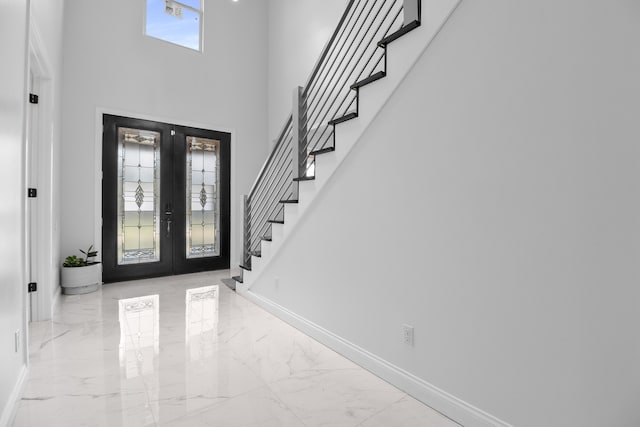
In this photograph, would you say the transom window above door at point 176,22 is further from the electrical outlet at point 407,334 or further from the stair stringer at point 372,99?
the electrical outlet at point 407,334

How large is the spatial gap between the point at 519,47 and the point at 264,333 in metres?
2.78

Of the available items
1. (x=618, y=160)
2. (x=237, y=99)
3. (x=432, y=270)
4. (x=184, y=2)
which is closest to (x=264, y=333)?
(x=432, y=270)

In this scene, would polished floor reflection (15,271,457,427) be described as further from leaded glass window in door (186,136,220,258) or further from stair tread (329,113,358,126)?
leaded glass window in door (186,136,220,258)

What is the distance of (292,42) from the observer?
5.71 m

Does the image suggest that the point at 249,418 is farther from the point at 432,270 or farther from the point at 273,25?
the point at 273,25

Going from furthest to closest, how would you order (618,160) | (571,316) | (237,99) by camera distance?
1. (237,99)
2. (571,316)
3. (618,160)

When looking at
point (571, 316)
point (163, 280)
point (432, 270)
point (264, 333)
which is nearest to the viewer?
point (571, 316)

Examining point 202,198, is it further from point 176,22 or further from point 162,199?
point 176,22

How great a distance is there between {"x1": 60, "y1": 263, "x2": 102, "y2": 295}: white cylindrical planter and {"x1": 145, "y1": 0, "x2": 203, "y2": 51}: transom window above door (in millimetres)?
3628

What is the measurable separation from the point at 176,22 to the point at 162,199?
A: 9.75 feet

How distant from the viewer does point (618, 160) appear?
48.6 inches

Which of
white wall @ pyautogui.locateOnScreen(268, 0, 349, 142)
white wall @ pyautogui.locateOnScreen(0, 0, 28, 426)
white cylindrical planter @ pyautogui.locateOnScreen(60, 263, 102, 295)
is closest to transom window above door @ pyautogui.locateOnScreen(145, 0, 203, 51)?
white wall @ pyautogui.locateOnScreen(268, 0, 349, 142)

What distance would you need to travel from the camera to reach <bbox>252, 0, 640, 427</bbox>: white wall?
125 cm

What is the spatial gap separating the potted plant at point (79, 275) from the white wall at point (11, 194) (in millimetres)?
2366
